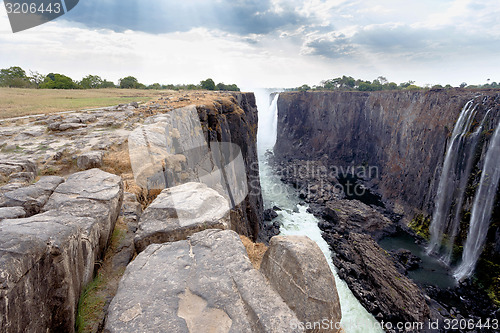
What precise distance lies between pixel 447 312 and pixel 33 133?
77.1 feet

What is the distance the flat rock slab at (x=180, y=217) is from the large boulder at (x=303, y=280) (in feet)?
4.40

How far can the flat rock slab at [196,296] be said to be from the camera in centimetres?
263

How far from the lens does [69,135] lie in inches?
383

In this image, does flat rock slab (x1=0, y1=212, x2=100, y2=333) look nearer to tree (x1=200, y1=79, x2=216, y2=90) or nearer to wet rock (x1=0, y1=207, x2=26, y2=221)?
wet rock (x1=0, y1=207, x2=26, y2=221)

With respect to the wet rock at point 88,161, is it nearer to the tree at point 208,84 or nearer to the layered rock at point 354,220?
the layered rock at point 354,220

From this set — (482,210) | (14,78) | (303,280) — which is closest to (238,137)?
(303,280)

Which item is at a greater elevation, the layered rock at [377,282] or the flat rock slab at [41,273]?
the flat rock slab at [41,273]

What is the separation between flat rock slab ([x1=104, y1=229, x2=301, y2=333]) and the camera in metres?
2.63

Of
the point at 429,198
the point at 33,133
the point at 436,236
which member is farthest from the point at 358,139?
the point at 33,133

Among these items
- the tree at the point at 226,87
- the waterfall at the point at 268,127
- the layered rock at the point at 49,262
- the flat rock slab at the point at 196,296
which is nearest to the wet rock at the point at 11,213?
the layered rock at the point at 49,262

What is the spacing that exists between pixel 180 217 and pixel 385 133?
40435mm

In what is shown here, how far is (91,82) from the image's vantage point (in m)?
49.5

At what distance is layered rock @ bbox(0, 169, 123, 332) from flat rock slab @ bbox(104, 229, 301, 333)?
0.65 m

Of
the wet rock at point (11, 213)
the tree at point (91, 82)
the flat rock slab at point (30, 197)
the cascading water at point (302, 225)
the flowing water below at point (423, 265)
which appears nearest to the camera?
the wet rock at point (11, 213)
